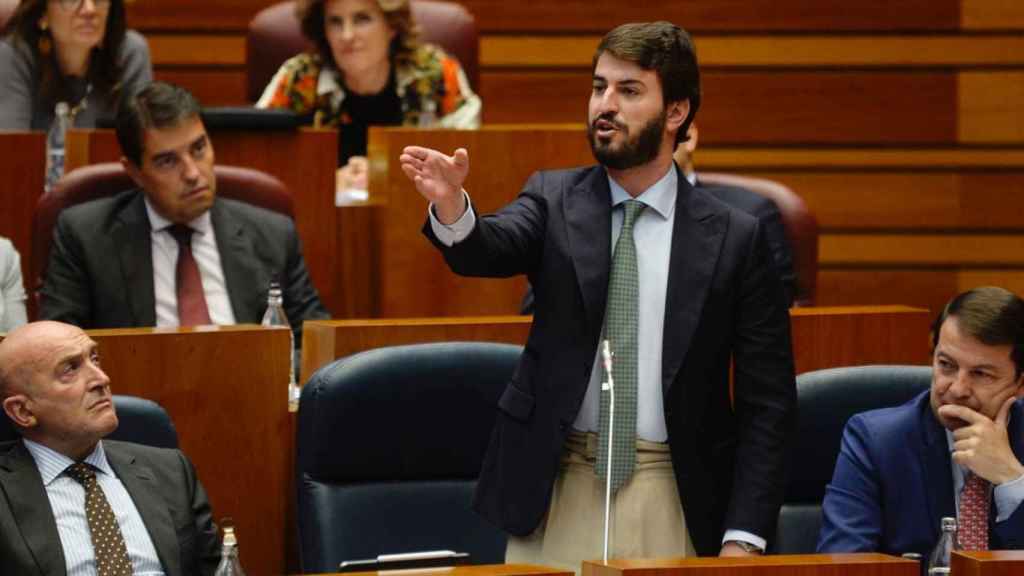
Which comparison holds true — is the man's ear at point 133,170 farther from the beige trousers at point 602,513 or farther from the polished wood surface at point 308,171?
the beige trousers at point 602,513

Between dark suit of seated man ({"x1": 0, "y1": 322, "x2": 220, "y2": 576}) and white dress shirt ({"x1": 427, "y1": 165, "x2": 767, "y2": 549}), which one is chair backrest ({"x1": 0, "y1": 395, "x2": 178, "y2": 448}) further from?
white dress shirt ({"x1": 427, "y1": 165, "x2": 767, "y2": 549})

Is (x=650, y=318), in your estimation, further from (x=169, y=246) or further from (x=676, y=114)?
(x=169, y=246)

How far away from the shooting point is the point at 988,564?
1418 millimetres

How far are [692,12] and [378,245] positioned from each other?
1.28 metres

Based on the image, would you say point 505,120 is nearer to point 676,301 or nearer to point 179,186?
point 179,186

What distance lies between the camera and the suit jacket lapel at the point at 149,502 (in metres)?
1.98

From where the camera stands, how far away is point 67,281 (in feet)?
8.93

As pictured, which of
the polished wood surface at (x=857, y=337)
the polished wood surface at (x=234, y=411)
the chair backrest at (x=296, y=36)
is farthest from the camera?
the chair backrest at (x=296, y=36)

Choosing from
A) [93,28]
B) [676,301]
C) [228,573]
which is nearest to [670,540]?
[676,301]

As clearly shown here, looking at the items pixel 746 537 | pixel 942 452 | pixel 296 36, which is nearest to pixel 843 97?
pixel 296 36

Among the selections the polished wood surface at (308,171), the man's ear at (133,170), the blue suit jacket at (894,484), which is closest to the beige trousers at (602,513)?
the blue suit jacket at (894,484)

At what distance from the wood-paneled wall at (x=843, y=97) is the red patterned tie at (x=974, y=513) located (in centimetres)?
206

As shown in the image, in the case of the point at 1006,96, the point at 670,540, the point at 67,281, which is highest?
the point at 1006,96

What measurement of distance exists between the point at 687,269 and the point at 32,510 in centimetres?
75
